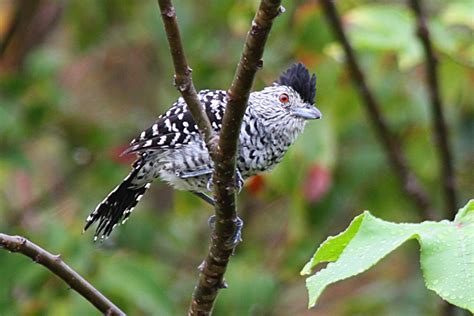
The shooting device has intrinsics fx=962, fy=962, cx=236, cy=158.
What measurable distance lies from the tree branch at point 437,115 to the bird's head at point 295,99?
1.72 ft

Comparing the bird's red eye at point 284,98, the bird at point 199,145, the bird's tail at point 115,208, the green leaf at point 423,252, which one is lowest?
the green leaf at point 423,252

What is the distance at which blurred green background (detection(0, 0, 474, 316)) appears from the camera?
4.39 m

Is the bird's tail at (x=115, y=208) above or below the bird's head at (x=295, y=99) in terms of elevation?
below

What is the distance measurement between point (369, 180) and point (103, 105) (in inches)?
92.5

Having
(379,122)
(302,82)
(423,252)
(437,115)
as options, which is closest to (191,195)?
(379,122)

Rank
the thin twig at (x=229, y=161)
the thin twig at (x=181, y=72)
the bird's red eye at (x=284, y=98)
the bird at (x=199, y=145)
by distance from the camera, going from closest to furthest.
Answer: the thin twig at (x=229, y=161)
the thin twig at (x=181, y=72)
the bird at (x=199, y=145)
the bird's red eye at (x=284, y=98)

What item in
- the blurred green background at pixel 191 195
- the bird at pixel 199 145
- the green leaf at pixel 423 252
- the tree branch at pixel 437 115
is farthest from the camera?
the blurred green background at pixel 191 195

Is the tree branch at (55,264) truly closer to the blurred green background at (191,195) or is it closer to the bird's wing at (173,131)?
the bird's wing at (173,131)

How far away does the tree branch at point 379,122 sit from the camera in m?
4.29

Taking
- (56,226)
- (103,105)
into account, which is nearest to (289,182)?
(56,226)

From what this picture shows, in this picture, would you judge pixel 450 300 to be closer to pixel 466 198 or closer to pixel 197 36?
pixel 197 36

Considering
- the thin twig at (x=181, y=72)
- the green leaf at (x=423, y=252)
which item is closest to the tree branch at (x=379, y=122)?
the thin twig at (x=181, y=72)

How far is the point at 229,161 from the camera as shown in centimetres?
253

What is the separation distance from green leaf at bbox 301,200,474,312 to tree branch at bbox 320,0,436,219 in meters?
2.29
